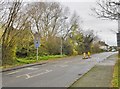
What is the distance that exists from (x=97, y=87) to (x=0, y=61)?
Answer: 16.4m

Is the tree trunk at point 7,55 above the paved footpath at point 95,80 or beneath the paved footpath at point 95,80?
above

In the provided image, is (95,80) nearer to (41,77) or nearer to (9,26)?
(41,77)

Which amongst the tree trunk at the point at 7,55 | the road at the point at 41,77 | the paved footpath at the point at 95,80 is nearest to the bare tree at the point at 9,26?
the tree trunk at the point at 7,55

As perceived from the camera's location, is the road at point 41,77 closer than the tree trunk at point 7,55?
Yes

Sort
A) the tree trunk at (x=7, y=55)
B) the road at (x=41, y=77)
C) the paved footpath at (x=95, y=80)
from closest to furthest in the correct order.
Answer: the paved footpath at (x=95, y=80), the road at (x=41, y=77), the tree trunk at (x=7, y=55)

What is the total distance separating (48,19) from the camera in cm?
6016

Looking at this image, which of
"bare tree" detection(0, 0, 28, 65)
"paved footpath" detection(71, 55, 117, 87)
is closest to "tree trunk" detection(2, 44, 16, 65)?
"bare tree" detection(0, 0, 28, 65)

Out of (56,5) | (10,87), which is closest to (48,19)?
(56,5)

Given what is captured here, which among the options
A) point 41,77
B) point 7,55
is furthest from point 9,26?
point 41,77

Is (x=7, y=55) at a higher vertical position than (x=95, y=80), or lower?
higher

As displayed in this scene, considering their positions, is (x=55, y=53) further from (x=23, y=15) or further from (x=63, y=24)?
(x=23, y=15)

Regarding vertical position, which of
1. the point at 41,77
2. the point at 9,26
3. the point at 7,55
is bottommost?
the point at 41,77

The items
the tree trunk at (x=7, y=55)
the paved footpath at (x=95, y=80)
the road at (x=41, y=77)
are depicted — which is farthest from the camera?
the tree trunk at (x=7, y=55)

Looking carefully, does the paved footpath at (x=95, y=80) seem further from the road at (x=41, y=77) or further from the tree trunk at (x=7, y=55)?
the tree trunk at (x=7, y=55)
